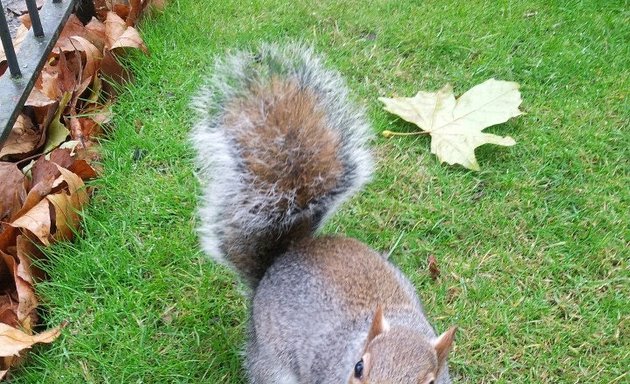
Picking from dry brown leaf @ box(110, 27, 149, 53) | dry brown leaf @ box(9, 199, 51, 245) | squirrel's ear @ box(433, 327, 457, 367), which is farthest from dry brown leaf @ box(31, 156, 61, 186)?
squirrel's ear @ box(433, 327, 457, 367)

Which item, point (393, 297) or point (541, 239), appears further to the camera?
point (541, 239)

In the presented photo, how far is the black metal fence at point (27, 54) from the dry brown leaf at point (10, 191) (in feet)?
0.27

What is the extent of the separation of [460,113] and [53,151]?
1129mm

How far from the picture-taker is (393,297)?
1473 millimetres

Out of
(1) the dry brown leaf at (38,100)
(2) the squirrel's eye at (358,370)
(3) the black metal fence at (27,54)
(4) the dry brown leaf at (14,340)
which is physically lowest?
Result: (4) the dry brown leaf at (14,340)

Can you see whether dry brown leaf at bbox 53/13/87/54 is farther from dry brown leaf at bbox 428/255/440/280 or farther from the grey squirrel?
dry brown leaf at bbox 428/255/440/280

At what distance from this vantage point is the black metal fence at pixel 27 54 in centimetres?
186

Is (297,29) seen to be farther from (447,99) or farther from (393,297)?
(393,297)

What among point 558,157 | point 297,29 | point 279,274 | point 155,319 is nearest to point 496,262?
point 558,157

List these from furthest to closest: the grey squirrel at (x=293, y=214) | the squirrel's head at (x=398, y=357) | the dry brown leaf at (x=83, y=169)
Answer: the dry brown leaf at (x=83, y=169) → the grey squirrel at (x=293, y=214) → the squirrel's head at (x=398, y=357)

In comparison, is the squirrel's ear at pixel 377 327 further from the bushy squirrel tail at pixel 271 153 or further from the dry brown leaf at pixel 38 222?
the dry brown leaf at pixel 38 222

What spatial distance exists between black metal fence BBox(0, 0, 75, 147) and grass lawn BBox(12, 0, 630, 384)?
10.4 inches

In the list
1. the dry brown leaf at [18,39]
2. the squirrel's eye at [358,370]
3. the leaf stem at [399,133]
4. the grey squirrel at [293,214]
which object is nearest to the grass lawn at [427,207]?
the leaf stem at [399,133]

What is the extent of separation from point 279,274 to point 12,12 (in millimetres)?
1622
